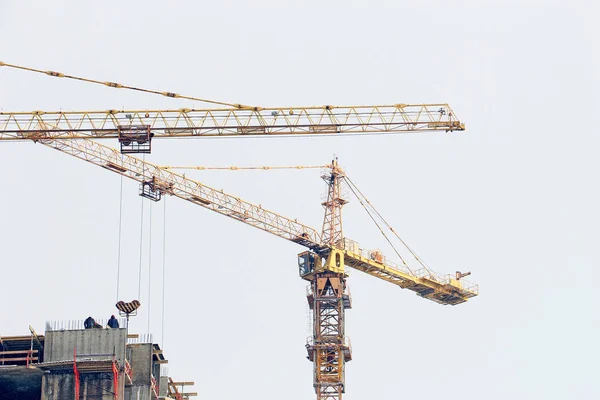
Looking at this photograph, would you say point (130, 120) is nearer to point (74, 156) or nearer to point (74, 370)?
point (74, 156)

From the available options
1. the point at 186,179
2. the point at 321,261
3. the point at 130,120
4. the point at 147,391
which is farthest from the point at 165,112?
the point at 147,391

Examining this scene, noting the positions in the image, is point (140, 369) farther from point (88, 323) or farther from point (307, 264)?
point (307, 264)

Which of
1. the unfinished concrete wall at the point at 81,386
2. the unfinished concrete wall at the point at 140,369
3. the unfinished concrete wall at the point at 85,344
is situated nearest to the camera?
the unfinished concrete wall at the point at 81,386

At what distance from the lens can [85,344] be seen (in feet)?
404

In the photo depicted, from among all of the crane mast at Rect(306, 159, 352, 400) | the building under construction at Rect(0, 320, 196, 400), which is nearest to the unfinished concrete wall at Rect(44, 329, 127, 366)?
the building under construction at Rect(0, 320, 196, 400)

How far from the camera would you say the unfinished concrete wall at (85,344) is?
12256 centimetres

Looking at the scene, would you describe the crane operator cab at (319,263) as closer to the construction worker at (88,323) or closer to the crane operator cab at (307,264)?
the crane operator cab at (307,264)

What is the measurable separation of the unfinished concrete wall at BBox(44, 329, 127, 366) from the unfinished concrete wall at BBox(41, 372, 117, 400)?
4.31 ft

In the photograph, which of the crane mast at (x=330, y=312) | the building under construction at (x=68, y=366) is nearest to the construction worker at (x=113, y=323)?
the building under construction at (x=68, y=366)

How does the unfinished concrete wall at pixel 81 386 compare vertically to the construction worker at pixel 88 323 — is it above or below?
below

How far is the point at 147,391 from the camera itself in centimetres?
12800

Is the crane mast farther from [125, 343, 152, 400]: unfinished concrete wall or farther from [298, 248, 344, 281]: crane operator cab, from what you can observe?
[125, 343, 152, 400]: unfinished concrete wall

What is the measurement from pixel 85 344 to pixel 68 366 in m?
2.22

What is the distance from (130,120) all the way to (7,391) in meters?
47.7
